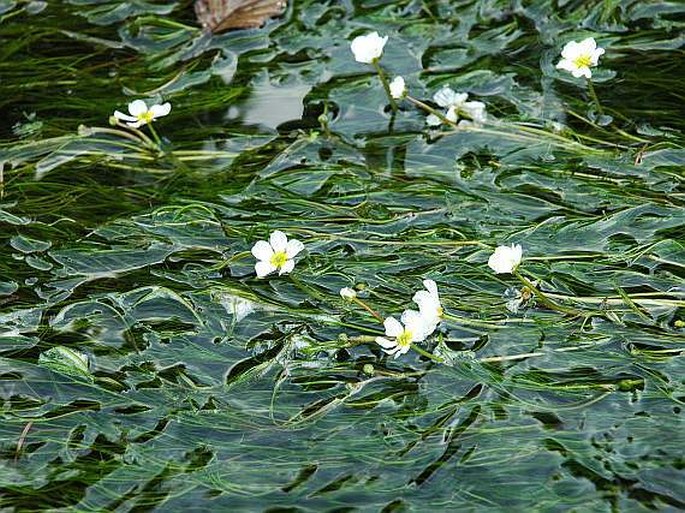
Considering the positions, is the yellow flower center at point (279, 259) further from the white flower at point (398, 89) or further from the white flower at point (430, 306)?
the white flower at point (398, 89)

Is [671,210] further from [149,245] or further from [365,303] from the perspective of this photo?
[149,245]

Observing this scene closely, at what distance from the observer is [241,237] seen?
122 inches

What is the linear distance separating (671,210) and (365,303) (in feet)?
2.93

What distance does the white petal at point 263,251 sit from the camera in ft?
9.16

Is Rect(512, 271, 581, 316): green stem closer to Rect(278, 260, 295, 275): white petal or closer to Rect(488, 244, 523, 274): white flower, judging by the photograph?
Rect(488, 244, 523, 274): white flower

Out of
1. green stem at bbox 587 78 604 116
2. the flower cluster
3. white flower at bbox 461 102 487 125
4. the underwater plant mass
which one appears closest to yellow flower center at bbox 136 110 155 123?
the underwater plant mass

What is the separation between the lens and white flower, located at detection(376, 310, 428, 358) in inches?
99.5

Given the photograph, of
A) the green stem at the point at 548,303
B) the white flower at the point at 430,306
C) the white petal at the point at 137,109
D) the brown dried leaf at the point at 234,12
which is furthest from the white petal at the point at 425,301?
the brown dried leaf at the point at 234,12

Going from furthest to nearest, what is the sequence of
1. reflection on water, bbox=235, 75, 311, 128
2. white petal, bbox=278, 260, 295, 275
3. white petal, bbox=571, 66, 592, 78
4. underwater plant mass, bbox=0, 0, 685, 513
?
reflection on water, bbox=235, 75, 311, 128 < white petal, bbox=571, 66, 592, 78 < white petal, bbox=278, 260, 295, 275 < underwater plant mass, bbox=0, 0, 685, 513

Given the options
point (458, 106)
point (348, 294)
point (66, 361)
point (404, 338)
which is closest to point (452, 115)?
point (458, 106)

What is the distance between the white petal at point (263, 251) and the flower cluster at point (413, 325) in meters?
0.40

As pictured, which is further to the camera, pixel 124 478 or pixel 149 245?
pixel 149 245

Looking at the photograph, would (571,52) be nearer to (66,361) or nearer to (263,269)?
(263,269)

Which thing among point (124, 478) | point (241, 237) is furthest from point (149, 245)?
point (124, 478)
